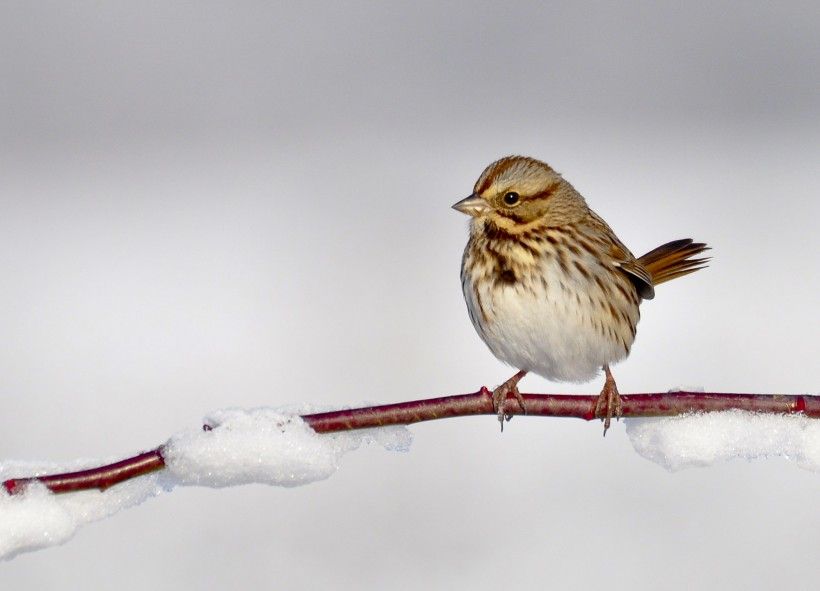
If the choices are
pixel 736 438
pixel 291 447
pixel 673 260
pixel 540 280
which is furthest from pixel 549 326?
pixel 291 447

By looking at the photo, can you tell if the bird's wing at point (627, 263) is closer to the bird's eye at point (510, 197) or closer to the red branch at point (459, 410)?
the bird's eye at point (510, 197)

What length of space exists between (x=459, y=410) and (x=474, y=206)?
86cm

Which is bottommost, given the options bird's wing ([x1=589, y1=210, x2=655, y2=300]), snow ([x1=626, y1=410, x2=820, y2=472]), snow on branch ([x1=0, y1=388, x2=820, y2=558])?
snow ([x1=626, y1=410, x2=820, y2=472])

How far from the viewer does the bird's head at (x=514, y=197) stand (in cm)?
201

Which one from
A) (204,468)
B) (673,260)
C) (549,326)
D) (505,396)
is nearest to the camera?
(204,468)

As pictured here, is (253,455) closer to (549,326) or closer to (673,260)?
(549,326)

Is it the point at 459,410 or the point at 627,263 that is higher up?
the point at 627,263

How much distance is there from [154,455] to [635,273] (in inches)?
50.3

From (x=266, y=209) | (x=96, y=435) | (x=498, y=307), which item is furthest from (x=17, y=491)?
(x=266, y=209)

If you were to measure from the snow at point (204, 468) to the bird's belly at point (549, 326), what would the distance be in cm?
78

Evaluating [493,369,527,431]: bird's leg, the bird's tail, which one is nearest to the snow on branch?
[493,369,527,431]: bird's leg

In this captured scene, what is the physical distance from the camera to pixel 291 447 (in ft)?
3.80

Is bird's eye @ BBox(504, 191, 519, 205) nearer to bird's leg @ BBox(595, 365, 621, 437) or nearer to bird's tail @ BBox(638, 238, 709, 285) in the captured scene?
bird's leg @ BBox(595, 365, 621, 437)

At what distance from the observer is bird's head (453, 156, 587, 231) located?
2.01 metres
